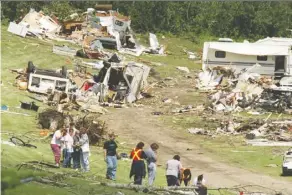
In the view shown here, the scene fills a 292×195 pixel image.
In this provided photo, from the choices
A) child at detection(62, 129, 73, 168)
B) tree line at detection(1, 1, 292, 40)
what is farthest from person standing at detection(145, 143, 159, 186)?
tree line at detection(1, 1, 292, 40)

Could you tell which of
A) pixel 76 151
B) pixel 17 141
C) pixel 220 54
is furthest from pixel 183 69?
pixel 76 151

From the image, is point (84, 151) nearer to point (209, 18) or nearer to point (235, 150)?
point (235, 150)

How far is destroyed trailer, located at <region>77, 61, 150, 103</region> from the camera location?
141ft

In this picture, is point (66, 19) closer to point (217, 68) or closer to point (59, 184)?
point (217, 68)

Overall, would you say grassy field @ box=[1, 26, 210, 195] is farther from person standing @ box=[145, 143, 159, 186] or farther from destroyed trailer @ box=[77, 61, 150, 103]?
destroyed trailer @ box=[77, 61, 150, 103]

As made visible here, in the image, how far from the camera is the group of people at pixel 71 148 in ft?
68.5

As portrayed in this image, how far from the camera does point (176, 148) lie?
101 ft

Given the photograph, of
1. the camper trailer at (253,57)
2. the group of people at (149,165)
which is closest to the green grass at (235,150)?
the group of people at (149,165)

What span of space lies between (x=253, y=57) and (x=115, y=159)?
35.9m

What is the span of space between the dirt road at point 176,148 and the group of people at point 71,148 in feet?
15.1

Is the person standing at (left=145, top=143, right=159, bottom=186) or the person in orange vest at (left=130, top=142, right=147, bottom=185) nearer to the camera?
the person in orange vest at (left=130, top=142, right=147, bottom=185)

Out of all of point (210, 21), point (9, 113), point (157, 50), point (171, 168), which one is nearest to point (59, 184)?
point (171, 168)

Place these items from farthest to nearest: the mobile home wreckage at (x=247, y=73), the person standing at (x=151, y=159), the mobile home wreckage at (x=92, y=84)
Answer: the mobile home wreckage at (x=247, y=73), the mobile home wreckage at (x=92, y=84), the person standing at (x=151, y=159)

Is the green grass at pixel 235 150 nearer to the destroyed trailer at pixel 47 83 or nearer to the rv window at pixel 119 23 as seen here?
the destroyed trailer at pixel 47 83
